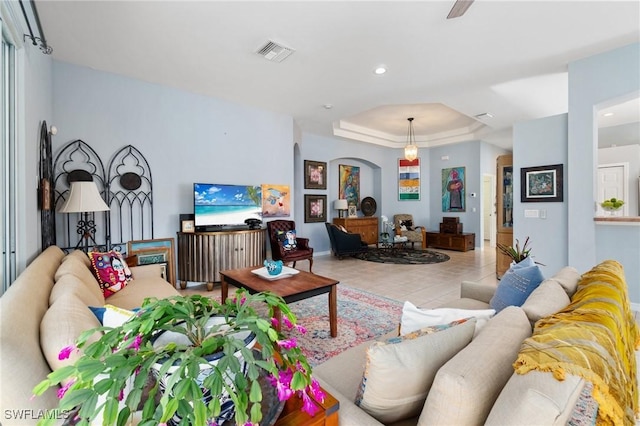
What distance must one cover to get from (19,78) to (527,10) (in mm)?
3900

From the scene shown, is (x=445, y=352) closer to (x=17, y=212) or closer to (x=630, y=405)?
(x=630, y=405)

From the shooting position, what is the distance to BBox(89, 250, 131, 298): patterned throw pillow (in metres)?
2.46

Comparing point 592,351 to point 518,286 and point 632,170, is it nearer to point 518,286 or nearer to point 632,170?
point 518,286

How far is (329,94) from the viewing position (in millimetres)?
4320

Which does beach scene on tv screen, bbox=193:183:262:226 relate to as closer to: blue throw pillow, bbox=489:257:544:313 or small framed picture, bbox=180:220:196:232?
small framed picture, bbox=180:220:196:232

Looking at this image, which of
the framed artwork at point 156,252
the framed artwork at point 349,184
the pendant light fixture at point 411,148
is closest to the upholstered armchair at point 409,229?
the framed artwork at point 349,184

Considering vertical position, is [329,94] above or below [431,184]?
above

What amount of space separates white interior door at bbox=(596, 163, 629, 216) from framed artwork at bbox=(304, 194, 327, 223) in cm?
556

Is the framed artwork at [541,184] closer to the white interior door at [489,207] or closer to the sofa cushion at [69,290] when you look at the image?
the white interior door at [489,207]

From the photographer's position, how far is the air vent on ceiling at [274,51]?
2970mm

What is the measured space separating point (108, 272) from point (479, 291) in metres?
3.16

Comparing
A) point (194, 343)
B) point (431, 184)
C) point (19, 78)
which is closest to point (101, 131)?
point (19, 78)

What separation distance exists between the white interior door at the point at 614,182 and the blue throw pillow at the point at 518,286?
18.3 feet

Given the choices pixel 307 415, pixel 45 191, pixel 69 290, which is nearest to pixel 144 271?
pixel 45 191
